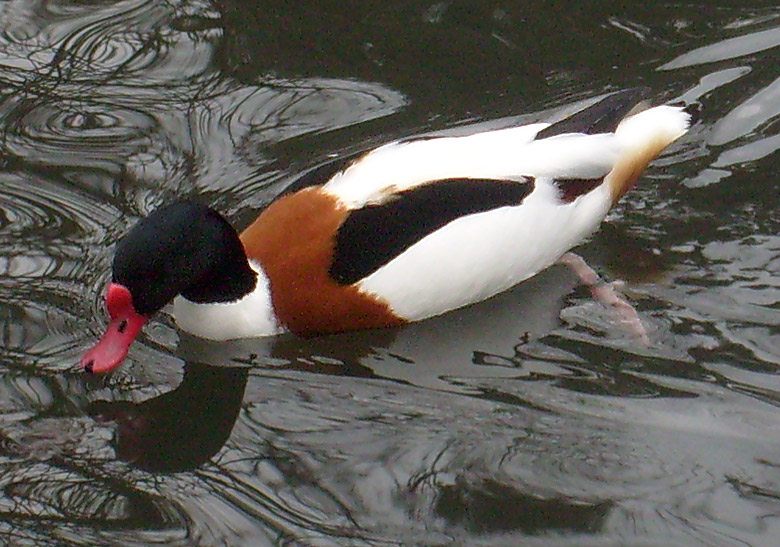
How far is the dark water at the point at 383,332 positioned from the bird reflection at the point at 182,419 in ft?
0.04

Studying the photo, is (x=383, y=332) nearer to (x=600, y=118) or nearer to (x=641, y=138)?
(x=600, y=118)

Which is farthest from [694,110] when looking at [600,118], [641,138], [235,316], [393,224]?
[235,316]

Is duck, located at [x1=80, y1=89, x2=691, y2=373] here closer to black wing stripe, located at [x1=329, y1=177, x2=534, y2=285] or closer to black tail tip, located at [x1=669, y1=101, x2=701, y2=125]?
black wing stripe, located at [x1=329, y1=177, x2=534, y2=285]

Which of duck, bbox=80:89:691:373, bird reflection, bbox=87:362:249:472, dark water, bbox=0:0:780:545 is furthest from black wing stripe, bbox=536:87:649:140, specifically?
bird reflection, bbox=87:362:249:472

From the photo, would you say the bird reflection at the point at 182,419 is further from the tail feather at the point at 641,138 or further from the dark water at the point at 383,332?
the tail feather at the point at 641,138

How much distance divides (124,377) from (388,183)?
129 cm

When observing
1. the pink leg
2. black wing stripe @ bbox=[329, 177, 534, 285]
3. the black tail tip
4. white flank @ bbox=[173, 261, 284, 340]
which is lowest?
the pink leg

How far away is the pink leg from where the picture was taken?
18.3ft

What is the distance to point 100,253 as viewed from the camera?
6.04 meters

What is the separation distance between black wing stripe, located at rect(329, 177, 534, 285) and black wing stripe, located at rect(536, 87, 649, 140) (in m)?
0.55

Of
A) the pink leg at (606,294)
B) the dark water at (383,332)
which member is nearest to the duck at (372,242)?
the dark water at (383,332)

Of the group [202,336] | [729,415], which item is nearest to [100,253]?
[202,336]

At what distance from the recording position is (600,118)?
5.94 metres

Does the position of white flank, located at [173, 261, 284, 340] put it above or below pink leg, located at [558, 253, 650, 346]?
above
